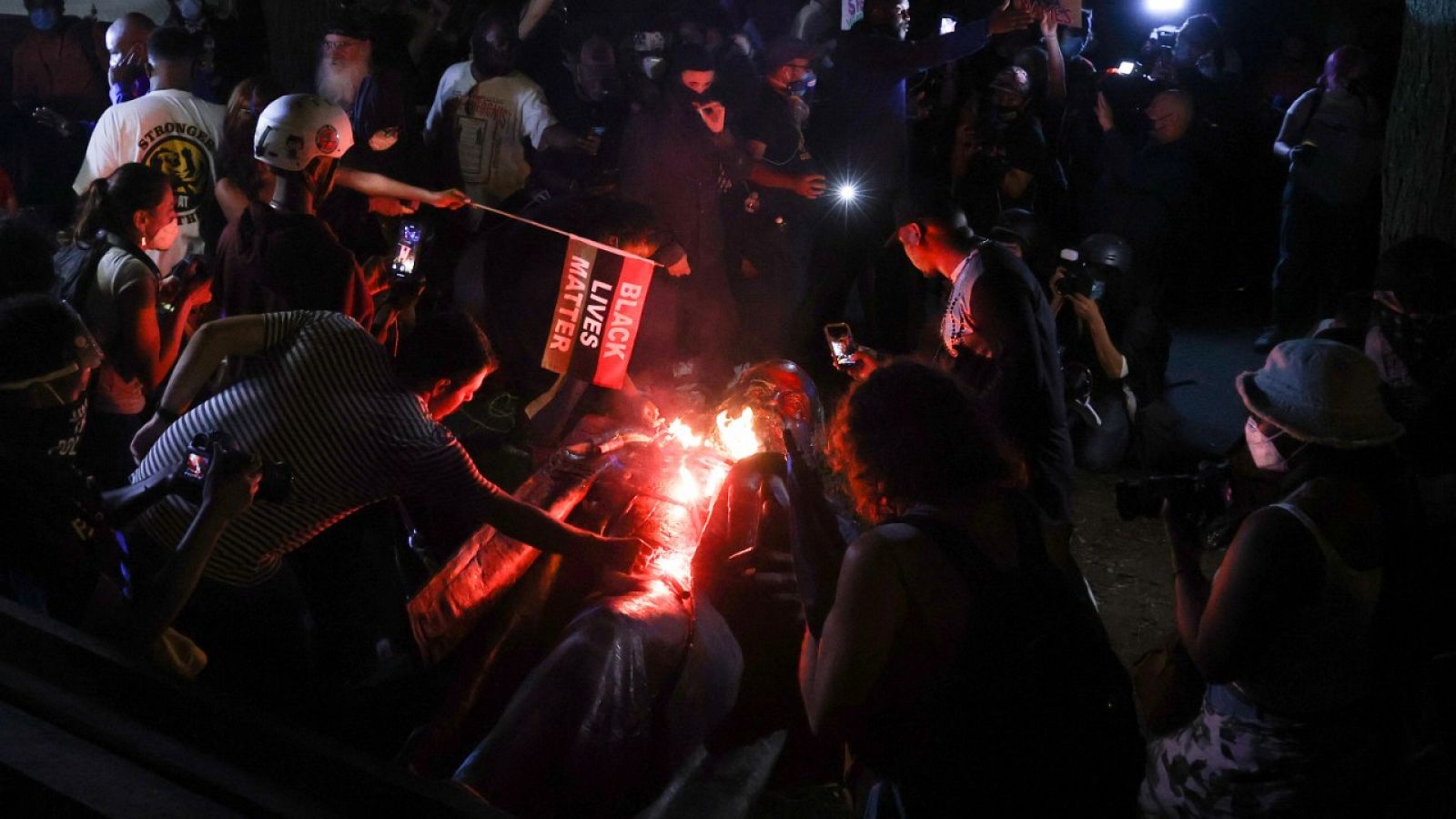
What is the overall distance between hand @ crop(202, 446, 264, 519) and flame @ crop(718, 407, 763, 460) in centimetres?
297

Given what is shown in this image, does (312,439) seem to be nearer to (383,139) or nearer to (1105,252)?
(383,139)

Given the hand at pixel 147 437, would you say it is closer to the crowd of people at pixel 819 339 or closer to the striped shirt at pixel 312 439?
the crowd of people at pixel 819 339

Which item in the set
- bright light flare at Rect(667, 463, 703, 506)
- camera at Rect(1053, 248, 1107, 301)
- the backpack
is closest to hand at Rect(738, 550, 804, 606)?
bright light flare at Rect(667, 463, 703, 506)

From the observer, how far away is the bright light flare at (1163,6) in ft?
47.6

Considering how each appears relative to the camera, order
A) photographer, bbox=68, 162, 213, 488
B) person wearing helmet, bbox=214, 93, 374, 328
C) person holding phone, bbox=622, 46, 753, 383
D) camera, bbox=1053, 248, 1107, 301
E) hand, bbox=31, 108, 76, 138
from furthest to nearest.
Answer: hand, bbox=31, 108, 76, 138
person holding phone, bbox=622, 46, 753, 383
camera, bbox=1053, 248, 1107, 301
person wearing helmet, bbox=214, 93, 374, 328
photographer, bbox=68, 162, 213, 488

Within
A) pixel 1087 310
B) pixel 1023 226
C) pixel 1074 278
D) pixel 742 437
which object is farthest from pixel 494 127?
pixel 1087 310

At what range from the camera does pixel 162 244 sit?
5.78 meters

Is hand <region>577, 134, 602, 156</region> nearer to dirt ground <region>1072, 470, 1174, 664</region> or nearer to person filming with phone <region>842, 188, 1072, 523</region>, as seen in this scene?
person filming with phone <region>842, 188, 1072, 523</region>

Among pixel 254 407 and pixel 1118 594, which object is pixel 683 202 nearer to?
pixel 1118 594

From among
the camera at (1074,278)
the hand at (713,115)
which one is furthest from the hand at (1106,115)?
the hand at (713,115)

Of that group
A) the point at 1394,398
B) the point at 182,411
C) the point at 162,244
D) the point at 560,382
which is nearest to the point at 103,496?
the point at 182,411

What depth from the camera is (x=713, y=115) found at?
890 cm

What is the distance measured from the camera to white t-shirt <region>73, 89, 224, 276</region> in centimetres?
692

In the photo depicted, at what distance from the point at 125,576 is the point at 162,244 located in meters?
2.88
